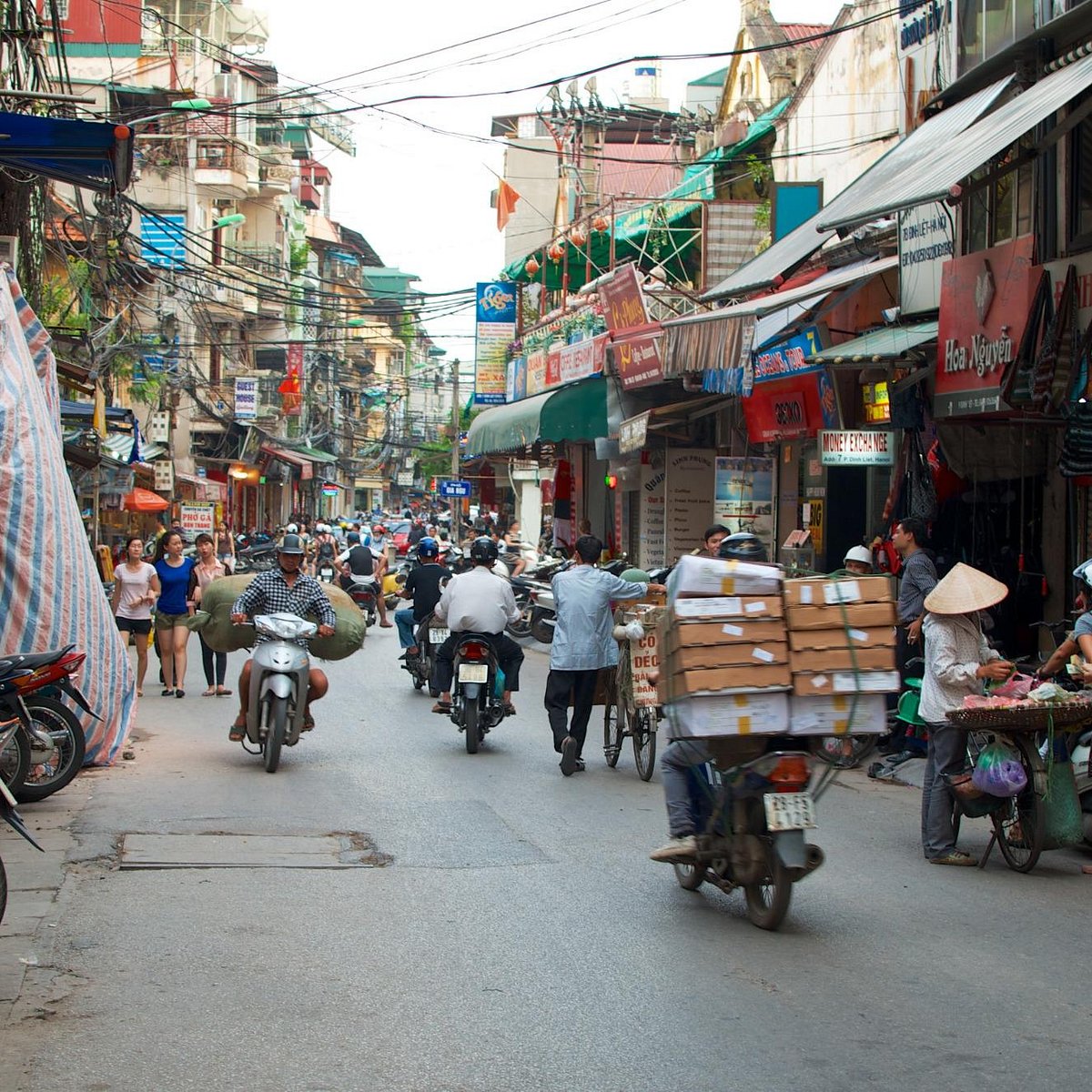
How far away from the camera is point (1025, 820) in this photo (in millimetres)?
7824

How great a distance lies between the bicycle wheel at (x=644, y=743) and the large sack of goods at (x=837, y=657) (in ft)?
14.3

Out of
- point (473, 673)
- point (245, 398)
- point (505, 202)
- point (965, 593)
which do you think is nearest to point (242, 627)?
point (473, 673)

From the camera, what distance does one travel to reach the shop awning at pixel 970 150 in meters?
8.97

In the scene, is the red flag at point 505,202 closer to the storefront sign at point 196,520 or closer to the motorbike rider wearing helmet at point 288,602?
the storefront sign at point 196,520

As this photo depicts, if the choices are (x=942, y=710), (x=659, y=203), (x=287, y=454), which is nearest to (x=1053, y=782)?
(x=942, y=710)

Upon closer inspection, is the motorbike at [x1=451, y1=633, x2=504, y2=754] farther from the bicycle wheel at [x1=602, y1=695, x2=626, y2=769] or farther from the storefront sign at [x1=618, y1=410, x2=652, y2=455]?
the storefront sign at [x1=618, y1=410, x2=652, y2=455]

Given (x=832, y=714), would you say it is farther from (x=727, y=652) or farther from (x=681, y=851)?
(x=681, y=851)

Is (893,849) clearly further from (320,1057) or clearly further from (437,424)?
(437,424)

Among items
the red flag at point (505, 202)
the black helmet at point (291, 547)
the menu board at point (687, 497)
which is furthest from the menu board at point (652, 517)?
the black helmet at point (291, 547)

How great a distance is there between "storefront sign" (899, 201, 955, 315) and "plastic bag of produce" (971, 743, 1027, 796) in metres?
6.97

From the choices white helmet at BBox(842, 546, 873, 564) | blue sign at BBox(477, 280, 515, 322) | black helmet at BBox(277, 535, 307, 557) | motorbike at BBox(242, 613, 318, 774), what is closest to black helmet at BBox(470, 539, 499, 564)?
black helmet at BBox(277, 535, 307, 557)

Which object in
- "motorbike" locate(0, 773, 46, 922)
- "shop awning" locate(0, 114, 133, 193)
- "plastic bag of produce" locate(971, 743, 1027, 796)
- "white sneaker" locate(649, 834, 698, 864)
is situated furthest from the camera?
"shop awning" locate(0, 114, 133, 193)

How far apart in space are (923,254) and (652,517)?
11.4 meters

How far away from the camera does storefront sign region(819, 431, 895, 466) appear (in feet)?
44.5
